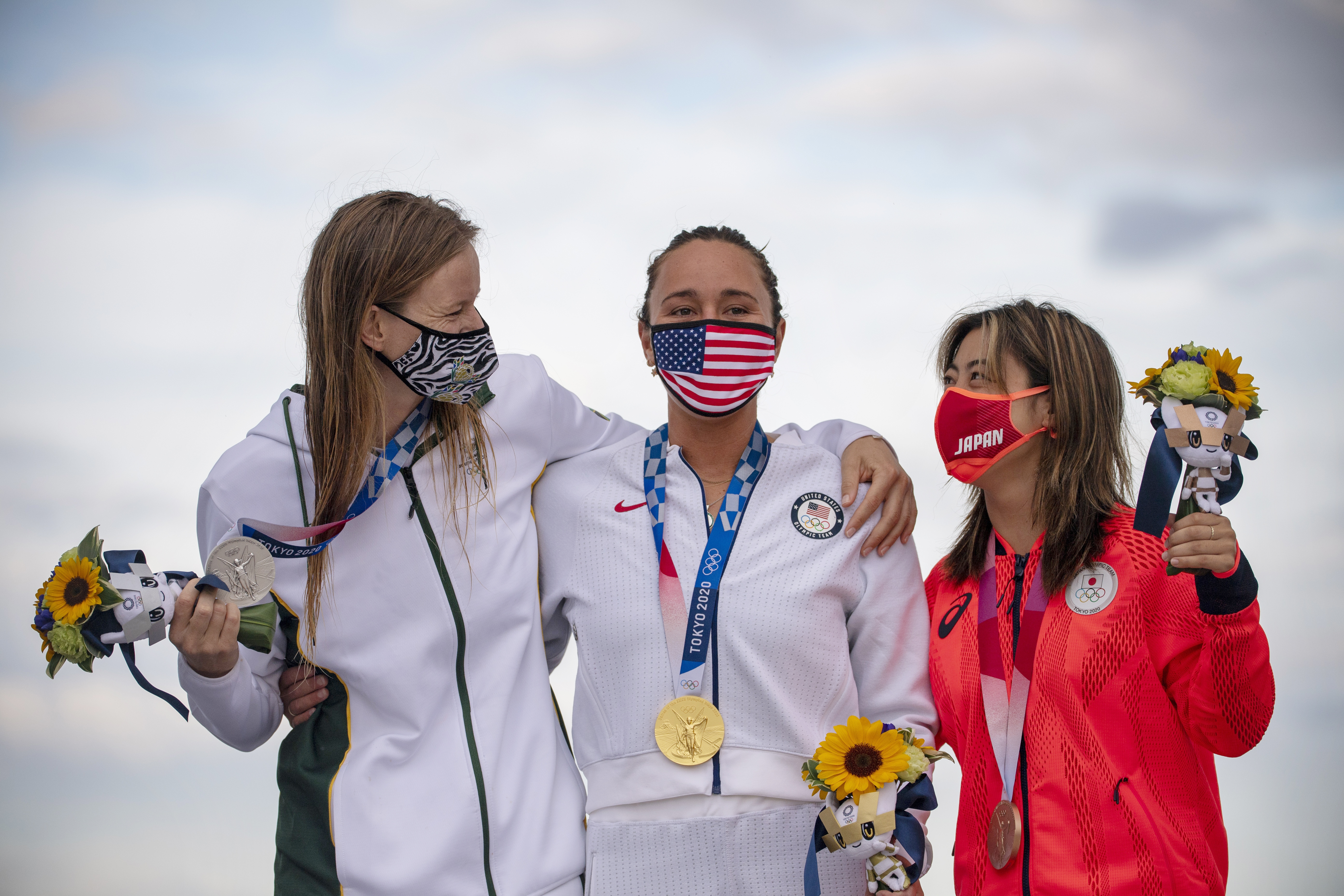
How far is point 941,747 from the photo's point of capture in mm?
3039

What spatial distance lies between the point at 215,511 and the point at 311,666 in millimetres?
462

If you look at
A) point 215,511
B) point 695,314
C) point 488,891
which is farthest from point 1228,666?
point 215,511

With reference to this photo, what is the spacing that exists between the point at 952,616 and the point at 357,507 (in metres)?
1.60

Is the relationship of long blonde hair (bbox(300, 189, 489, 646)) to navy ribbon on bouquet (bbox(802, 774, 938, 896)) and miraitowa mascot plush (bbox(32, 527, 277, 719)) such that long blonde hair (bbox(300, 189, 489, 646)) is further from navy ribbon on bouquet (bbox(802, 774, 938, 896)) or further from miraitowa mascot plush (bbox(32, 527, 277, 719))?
navy ribbon on bouquet (bbox(802, 774, 938, 896))

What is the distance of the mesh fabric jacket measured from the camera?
8.29 ft

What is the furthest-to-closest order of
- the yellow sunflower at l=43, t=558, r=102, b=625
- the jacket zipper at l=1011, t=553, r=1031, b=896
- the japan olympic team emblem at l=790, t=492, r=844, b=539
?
the japan olympic team emblem at l=790, t=492, r=844, b=539
the jacket zipper at l=1011, t=553, r=1031, b=896
the yellow sunflower at l=43, t=558, r=102, b=625

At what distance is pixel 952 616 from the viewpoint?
3.02 m

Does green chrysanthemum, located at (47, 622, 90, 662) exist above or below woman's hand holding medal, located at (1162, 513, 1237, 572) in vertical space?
below

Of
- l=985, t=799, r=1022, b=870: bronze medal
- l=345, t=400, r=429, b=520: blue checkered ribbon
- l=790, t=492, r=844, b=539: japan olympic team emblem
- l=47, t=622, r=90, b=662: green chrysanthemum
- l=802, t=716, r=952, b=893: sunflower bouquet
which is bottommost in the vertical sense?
l=985, t=799, r=1022, b=870: bronze medal

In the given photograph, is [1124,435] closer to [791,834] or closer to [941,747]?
[941,747]

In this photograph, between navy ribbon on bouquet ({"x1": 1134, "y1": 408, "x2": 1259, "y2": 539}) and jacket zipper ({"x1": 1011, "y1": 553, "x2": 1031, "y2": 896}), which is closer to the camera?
navy ribbon on bouquet ({"x1": 1134, "y1": 408, "x2": 1259, "y2": 539})

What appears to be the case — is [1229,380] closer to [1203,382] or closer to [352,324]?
[1203,382]

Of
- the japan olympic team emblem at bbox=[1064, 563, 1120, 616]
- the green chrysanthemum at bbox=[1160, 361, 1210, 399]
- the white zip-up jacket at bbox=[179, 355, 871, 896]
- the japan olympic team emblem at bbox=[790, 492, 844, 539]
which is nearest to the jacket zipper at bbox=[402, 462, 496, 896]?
the white zip-up jacket at bbox=[179, 355, 871, 896]

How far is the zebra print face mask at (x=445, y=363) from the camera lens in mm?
2812
